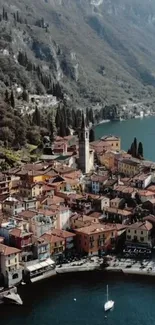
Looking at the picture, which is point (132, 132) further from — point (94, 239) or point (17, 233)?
point (17, 233)

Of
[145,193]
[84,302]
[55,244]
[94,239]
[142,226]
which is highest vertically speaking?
[145,193]

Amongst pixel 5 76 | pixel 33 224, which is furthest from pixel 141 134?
pixel 33 224

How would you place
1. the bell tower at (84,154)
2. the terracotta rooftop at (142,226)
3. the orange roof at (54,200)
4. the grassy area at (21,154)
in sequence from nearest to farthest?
the terracotta rooftop at (142,226)
the orange roof at (54,200)
the grassy area at (21,154)
the bell tower at (84,154)

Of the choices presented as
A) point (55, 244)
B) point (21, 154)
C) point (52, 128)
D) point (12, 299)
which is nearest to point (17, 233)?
point (55, 244)

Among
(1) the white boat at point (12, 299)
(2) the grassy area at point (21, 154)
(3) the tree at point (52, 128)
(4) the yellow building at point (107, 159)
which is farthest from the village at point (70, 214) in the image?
(3) the tree at point (52, 128)

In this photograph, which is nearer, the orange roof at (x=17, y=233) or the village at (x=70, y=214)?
the village at (x=70, y=214)

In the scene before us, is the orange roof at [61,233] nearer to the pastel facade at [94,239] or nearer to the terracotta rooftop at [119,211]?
the pastel facade at [94,239]

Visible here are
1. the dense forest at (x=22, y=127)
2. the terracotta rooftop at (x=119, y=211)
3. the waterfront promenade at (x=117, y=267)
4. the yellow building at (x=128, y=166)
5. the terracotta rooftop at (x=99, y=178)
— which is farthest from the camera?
the dense forest at (x=22, y=127)
